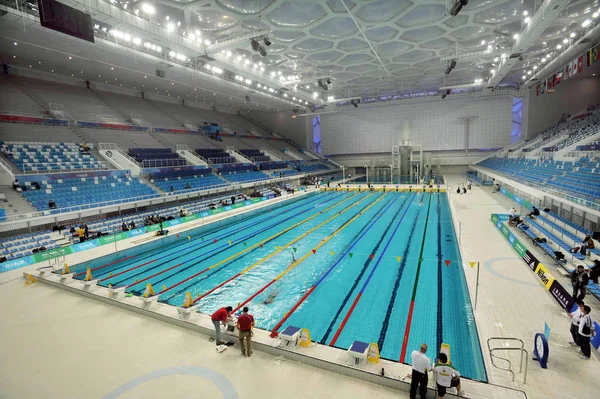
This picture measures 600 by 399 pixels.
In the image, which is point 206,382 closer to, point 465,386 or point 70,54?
point 465,386

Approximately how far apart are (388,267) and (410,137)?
29163 millimetres

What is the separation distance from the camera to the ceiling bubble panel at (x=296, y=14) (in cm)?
1168

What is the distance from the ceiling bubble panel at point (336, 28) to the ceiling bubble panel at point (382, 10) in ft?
2.65

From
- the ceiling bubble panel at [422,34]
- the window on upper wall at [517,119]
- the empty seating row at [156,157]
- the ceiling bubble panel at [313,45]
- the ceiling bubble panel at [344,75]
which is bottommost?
the empty seating row at [156,157]

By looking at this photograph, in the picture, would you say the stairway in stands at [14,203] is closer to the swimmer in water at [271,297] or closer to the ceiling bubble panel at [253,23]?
the swimmer in water at [271,297]

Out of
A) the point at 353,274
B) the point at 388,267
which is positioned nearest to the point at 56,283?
the point at 353,274

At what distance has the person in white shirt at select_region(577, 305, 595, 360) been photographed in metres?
4.10

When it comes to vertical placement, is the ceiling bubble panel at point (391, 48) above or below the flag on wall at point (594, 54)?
above

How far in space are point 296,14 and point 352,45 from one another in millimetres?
5279

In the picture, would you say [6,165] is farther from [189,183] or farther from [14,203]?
[189,183]

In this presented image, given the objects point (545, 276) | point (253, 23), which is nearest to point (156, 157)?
point (253, 23)

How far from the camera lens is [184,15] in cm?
1189

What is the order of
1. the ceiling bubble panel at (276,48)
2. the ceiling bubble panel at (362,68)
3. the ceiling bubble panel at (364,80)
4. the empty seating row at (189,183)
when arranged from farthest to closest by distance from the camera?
the ceiling bubble panel at (364,80) → the ceiling bubble panel at (362,68) → the empty seating row at (189,183) → the ceiling bubble panel at (276,48)

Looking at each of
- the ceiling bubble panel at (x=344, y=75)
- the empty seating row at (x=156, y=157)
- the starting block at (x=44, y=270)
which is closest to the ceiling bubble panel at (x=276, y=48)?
the ceiling bubble panel at (x=344, y=75)
